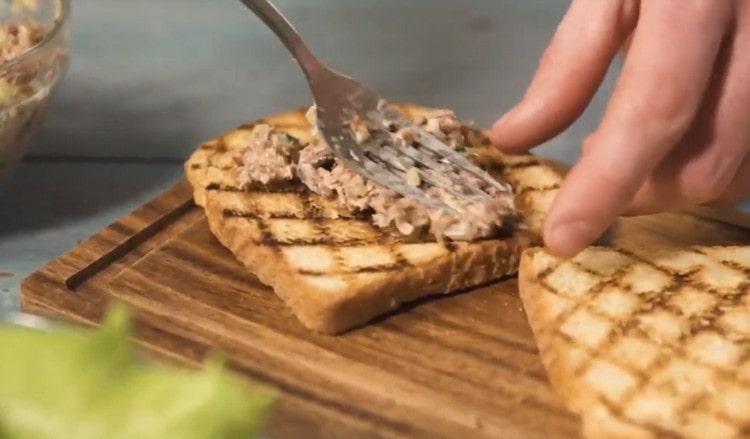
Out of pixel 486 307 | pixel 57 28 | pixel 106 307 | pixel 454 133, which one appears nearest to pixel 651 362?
pixel 486 307

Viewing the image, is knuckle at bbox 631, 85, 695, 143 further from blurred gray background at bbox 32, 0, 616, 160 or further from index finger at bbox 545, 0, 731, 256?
blurred gray background at bbox 32, 0, 616, 160

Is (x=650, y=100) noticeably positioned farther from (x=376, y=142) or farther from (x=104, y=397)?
(x=104, y=397)

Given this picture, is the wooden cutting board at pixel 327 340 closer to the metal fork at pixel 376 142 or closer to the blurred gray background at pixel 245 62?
the metal fork at pixel 376 142

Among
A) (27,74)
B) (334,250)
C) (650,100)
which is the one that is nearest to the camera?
(650,100)

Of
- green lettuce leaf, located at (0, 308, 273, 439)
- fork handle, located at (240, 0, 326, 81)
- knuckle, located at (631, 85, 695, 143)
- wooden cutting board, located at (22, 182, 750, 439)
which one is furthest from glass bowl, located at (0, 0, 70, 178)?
green lettuce leaf, located at (0, 308, 273, 439)

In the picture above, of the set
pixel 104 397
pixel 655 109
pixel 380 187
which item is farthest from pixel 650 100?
pixel 104 397

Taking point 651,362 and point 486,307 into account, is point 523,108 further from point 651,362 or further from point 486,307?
point 651,362
